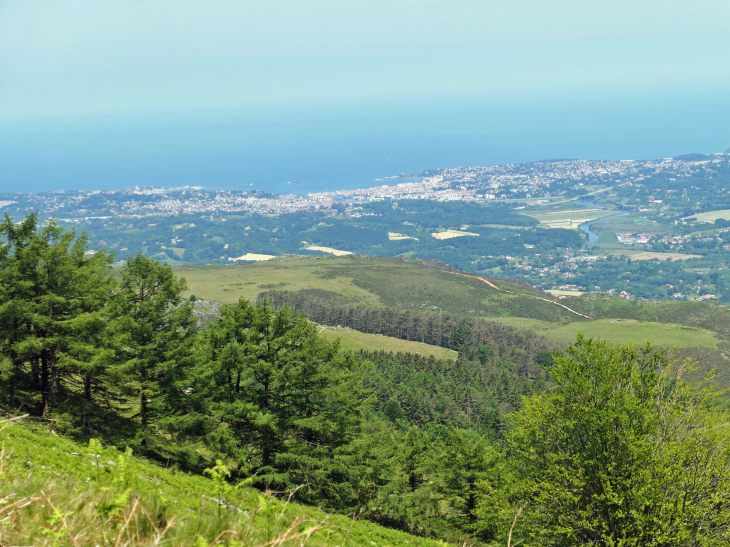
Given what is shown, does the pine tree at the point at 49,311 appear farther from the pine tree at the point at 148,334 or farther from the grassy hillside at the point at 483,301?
the grassy hillside at the point at 483,301

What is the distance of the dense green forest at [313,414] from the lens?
12219mm

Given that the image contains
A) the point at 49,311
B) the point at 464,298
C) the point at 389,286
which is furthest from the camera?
the point at 389,286

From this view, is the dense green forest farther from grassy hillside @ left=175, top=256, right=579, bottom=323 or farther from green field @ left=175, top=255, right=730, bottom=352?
grassy hillside @ left=175, top=256, right=579, bottom=323

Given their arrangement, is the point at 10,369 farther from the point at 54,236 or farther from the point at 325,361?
the point at 325,361

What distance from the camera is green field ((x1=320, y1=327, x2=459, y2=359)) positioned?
249 ft

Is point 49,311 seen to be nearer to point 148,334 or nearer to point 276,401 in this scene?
point 148,334

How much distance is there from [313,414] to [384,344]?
62.5 m

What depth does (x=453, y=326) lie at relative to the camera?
3499 inches

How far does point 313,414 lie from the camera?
18172 millimetres

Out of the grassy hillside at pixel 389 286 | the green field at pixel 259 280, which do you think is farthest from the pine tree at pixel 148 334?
the grassy hillside at pixel 389 286

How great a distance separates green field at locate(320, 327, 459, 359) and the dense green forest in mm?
53869

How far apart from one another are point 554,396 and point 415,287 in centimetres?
10819

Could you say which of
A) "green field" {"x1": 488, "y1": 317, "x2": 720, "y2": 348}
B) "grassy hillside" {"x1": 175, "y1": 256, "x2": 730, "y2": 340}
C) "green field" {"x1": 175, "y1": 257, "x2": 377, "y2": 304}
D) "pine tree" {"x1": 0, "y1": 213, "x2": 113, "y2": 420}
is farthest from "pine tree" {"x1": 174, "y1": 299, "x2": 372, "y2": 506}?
"grassy hillside" {"x1": 175, "y1": 256, "x2": 730, "y2": 340}

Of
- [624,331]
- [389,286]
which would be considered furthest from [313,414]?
[389,286]
